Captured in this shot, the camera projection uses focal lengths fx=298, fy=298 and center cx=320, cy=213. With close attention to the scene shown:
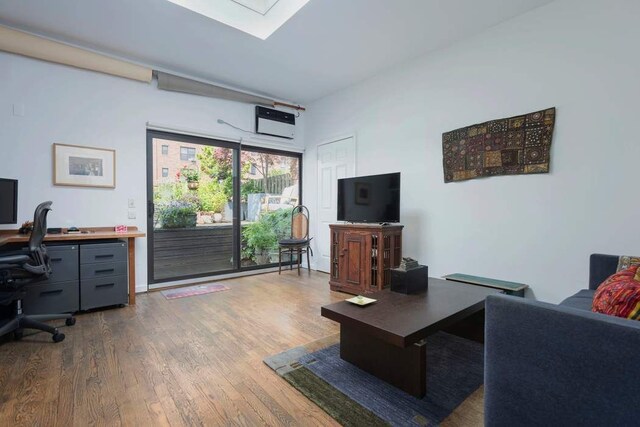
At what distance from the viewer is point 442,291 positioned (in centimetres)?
233

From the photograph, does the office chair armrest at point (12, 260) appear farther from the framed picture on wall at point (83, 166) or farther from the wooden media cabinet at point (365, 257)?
the wooden media cabinet at point (365, 257)

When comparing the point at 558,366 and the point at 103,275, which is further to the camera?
the point at 103,275

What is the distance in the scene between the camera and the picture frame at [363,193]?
3.78 metres

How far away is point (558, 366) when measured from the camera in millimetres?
1038

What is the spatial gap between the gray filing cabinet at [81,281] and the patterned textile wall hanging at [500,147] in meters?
3.69

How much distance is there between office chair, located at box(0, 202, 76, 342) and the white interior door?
3333mm

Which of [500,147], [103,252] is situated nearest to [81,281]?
[103,252]

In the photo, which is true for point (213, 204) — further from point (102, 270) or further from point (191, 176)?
point (102, 270)

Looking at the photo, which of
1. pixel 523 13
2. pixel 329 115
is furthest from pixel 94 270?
pixel 523 13

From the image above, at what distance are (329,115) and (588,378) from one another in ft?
14.5

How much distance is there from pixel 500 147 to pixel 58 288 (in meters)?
4.46

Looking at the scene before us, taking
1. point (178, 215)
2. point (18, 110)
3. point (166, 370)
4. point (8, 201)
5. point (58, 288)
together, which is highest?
point (18, 110)

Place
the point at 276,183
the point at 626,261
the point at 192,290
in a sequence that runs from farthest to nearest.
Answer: the point at 276,183
the point at 192,290
the point at 626,261

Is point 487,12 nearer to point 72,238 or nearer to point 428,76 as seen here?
point 428,76
